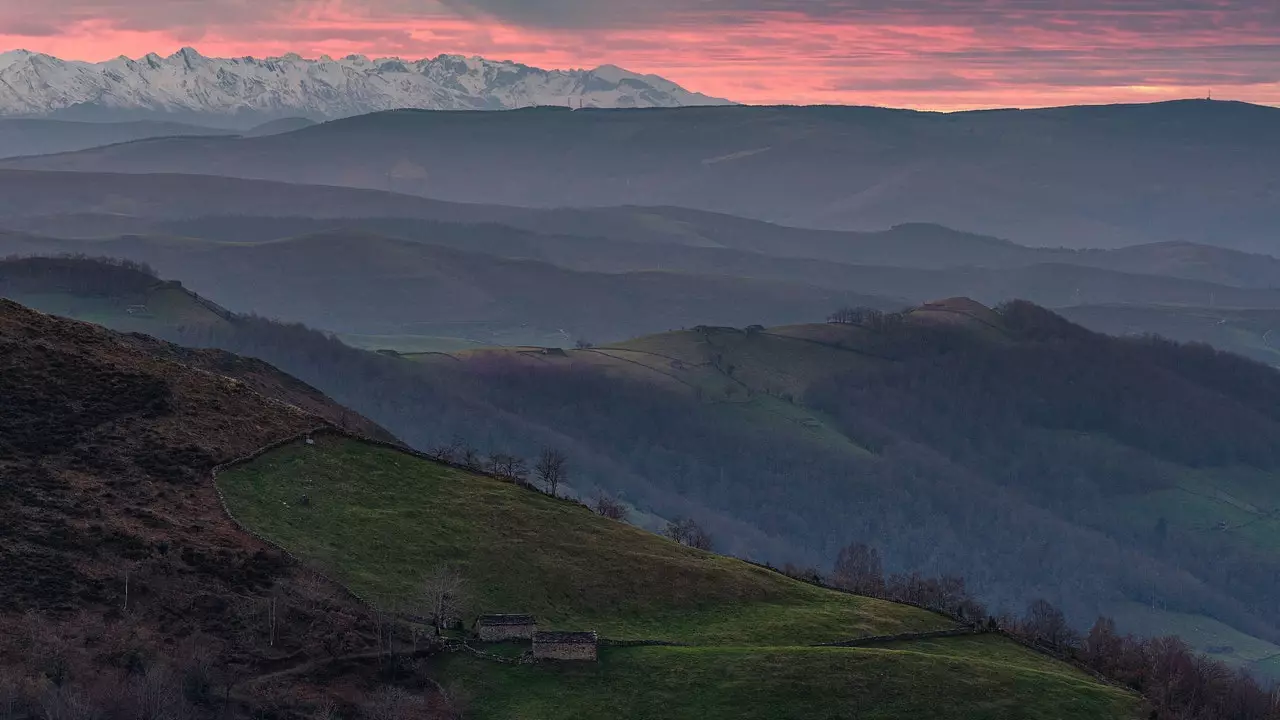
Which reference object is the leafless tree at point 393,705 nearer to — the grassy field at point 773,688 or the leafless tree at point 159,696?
the grassy field at point 773,688

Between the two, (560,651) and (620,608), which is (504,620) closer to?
(560,651)

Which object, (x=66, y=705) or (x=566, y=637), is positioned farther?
(x=566, y=637)

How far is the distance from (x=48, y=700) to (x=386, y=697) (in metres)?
21.4

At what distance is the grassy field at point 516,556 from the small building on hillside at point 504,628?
5067 millimetres

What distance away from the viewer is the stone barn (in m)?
111

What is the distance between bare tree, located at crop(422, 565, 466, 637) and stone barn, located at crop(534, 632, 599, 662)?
7.82 meters

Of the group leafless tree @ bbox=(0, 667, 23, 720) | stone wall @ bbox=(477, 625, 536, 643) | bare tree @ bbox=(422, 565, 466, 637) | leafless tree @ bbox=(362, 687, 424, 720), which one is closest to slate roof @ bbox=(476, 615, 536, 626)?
stone wall @ bbox=(477, 625, 536, 643)

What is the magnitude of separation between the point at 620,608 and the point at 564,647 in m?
14.1

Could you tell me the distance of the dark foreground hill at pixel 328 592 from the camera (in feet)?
338

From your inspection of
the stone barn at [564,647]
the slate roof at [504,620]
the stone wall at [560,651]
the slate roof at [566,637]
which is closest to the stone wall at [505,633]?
the slate roof at [504,620]

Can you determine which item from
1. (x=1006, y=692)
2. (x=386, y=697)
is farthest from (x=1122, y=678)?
(x=386, y=697)

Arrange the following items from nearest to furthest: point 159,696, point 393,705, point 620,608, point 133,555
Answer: point 159,696 → point 393,705 → point 133,555 → point 620,608

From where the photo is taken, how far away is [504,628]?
4473 inches

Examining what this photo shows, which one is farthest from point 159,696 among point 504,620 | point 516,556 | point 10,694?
point 516,556
